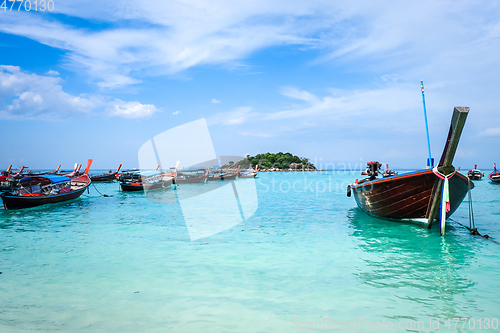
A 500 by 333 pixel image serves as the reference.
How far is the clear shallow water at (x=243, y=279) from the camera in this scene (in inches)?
198

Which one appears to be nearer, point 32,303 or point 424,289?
point 32,303

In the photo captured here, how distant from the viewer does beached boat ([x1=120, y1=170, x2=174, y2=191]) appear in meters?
34.4

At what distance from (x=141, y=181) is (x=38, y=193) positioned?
15737 mm

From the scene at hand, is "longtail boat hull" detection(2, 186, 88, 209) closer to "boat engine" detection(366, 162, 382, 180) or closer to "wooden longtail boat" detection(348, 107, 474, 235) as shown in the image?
"wooden longtail boat" detection(348, 107, 474, 235)

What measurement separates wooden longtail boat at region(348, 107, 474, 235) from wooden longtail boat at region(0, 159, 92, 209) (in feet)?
66.5

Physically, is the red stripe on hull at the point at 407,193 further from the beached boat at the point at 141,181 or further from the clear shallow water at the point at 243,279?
the beached boat at the point at 141,181

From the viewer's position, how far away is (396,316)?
501 cm

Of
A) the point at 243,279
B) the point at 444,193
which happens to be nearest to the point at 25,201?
the point at 243,279

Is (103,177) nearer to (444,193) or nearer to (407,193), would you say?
(407,193)

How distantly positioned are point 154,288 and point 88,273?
211cm

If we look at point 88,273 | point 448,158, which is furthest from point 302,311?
point 448,158

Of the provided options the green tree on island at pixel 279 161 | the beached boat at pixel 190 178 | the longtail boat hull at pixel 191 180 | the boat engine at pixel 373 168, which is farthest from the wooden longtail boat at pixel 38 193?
the green tree on island at pixel 279 161

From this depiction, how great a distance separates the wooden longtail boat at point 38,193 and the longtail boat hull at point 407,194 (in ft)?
66.3

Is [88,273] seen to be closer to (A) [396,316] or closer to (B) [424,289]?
(A) [396,316]
